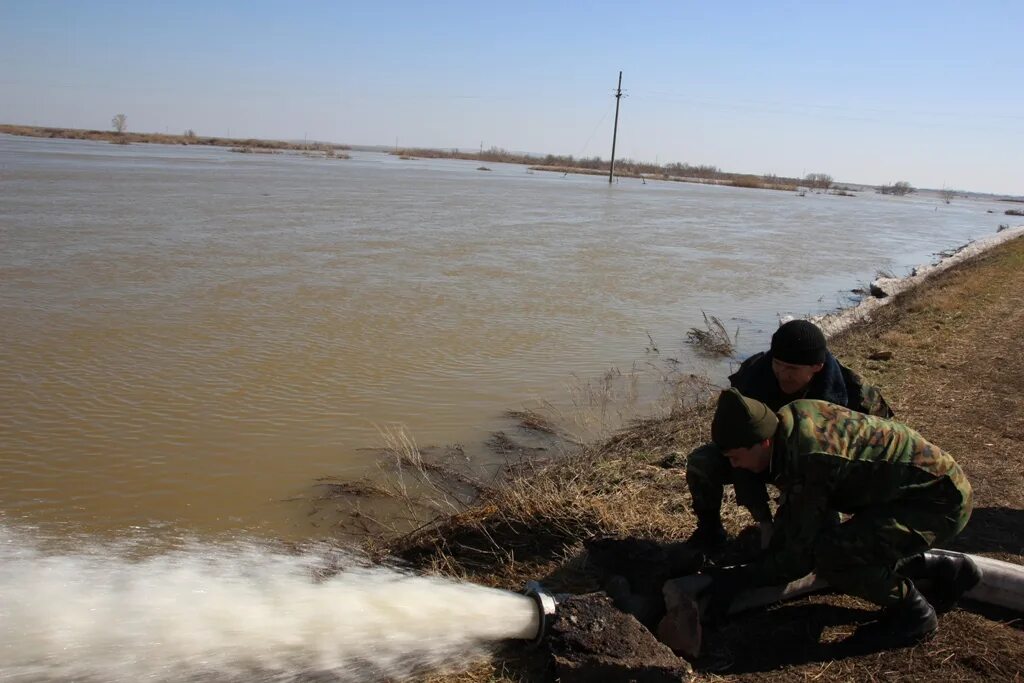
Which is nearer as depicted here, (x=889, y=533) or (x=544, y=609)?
(x=889, y=533)

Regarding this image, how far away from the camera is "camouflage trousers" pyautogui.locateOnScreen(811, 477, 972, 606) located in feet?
12.1

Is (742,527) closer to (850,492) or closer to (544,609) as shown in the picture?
(850,492)

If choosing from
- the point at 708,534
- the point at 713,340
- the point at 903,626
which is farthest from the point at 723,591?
the point at 713,340

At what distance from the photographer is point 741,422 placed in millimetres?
3484

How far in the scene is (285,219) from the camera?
24.5 meters

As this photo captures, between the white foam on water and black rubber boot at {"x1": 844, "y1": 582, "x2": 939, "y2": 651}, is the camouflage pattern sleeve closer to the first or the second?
black rubber boot at {"x1": 844, "y1": 582, "x2": 939, "y2": 651}

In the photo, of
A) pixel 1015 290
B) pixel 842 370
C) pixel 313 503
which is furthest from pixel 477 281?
pixel 842 370

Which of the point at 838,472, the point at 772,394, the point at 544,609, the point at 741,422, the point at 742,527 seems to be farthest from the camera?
the point at 742,527

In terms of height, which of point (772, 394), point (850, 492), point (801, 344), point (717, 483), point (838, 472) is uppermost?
point (801, 344)

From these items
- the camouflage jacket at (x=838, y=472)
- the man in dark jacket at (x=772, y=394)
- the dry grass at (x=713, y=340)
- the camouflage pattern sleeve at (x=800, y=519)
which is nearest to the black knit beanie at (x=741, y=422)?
the camouflage jacket at (x=838, y=472)

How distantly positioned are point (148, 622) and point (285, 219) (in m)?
22.1

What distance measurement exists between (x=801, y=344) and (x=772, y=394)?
0.41 meters

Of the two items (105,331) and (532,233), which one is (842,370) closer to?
(105,331)

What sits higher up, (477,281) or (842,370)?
(842,370)
